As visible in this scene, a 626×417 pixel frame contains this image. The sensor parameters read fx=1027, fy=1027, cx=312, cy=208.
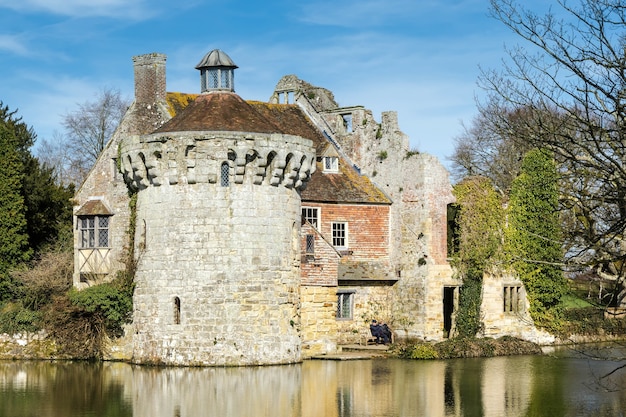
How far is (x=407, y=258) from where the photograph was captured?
3809cm

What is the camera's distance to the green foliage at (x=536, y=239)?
127ft

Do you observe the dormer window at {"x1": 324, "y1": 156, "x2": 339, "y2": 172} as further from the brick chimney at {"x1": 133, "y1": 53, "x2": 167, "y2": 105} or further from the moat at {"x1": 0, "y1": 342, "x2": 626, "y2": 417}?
the moat at {"x1": 0, "y1": 342, "x2": 626, "y2": 417}

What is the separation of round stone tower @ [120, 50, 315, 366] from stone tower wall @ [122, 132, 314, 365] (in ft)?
0.10

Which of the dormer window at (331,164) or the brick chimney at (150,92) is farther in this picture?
the dormer window at (331,164)

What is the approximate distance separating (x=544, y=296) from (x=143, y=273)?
16.3 meters

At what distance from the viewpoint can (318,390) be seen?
25.4 meters

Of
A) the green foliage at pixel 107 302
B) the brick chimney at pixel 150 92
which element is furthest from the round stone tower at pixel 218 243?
the brick chimney at pixel 150 92

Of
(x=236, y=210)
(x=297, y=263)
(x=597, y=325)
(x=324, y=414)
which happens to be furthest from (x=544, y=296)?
(x=324, y=414)

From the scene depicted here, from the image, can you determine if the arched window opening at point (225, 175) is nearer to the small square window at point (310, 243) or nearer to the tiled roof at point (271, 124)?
the tiled roof at point (271, 124)

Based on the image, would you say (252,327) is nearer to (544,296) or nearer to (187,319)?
(187,319)

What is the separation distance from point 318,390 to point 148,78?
15.4m

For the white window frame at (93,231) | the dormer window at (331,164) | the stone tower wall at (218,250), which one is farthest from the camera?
the dormer window at (331,164)

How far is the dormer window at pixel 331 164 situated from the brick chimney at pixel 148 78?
268 inches

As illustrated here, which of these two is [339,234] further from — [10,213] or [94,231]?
[10,213]
